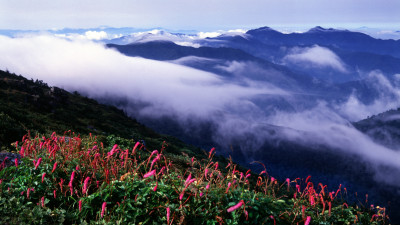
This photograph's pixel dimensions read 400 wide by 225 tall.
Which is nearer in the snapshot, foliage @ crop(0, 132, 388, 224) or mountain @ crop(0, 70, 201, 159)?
foliage @ crop(0, 132, 388, 224)

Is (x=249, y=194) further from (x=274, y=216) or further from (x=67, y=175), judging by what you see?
(x=67, y=175)

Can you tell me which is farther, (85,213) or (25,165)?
(25,165)

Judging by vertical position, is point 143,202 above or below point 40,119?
above

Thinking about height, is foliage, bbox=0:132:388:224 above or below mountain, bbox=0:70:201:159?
above

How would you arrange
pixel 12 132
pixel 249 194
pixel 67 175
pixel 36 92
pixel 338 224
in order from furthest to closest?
1. pixel 36 92
2. pixel 12 132
3. pixel 67 175
4. pixel 338 224
5. pixel 249 194

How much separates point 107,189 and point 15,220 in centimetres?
189

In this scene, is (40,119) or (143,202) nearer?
(143,202)

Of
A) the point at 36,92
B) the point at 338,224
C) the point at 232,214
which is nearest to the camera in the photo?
the point at 232,214

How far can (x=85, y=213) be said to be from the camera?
6.04 metres

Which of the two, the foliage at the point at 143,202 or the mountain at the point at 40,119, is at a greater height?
the foliage at the point at 143,202

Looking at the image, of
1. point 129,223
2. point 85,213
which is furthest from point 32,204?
point 129,223

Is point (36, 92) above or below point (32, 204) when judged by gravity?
below

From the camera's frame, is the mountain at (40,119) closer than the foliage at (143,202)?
No

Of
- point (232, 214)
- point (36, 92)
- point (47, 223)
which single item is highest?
point (232, 214)
